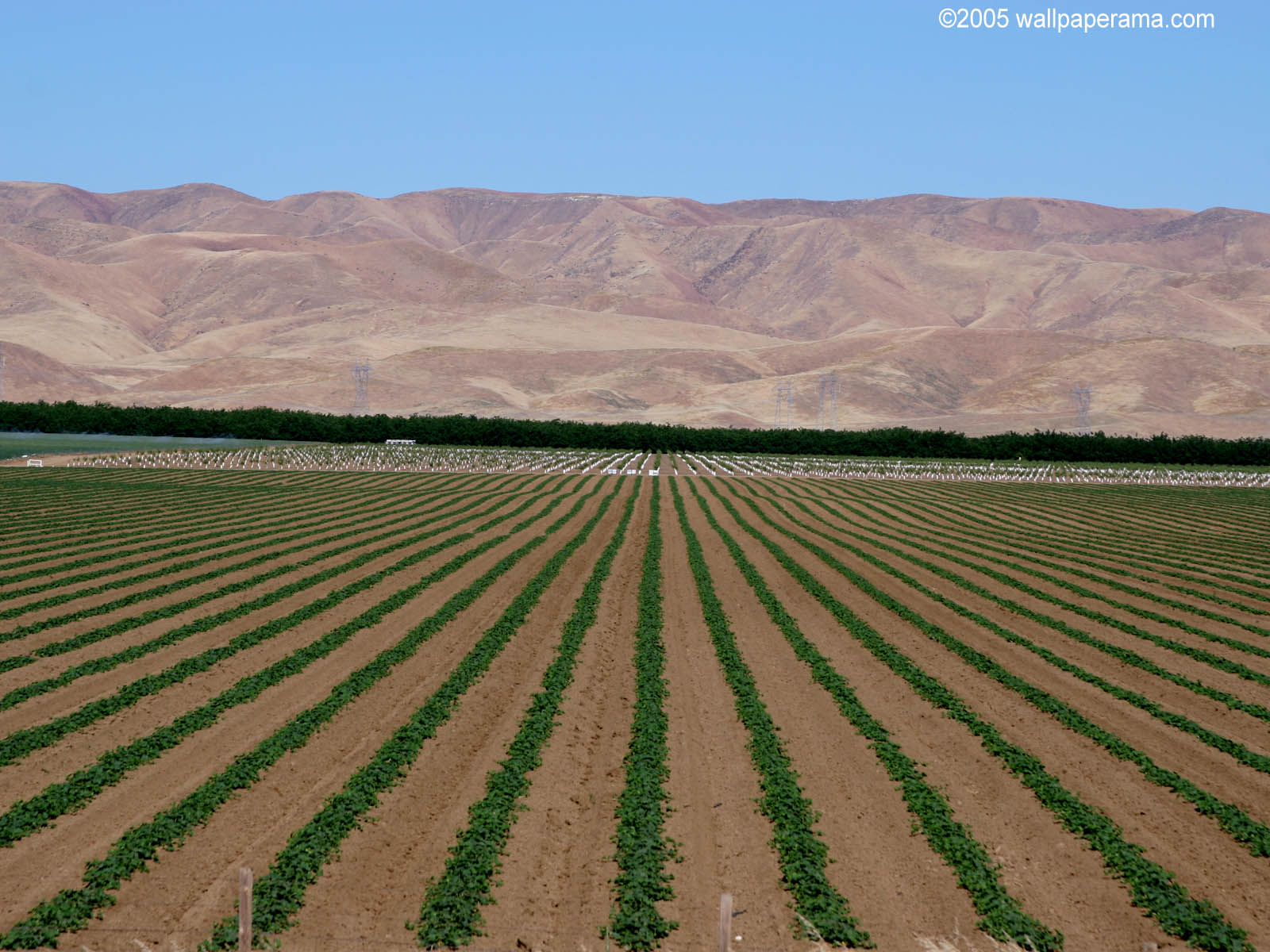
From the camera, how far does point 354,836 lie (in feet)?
38.1

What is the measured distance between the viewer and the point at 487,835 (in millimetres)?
11617

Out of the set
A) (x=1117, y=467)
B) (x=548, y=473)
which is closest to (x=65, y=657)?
(x=548, y=473)

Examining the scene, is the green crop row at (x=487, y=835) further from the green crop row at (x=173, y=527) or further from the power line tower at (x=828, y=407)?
the power line tower at (x=828, y=407)

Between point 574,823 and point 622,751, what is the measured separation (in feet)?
8.11

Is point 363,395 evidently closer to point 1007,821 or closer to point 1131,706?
point 1131,706

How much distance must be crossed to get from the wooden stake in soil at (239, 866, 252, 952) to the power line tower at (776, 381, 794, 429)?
144969 millimetres

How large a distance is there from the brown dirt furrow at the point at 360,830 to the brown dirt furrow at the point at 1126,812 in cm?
588

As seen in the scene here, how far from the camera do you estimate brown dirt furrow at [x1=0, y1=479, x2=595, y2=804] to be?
13323 millimetres

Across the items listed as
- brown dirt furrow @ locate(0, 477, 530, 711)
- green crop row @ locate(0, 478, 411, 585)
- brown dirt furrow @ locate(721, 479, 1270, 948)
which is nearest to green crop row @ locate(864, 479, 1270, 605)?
brown dirt furrow @ locate(721, 479, 1270, 948)

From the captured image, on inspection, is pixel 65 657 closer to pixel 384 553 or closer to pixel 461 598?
pixel 461 598

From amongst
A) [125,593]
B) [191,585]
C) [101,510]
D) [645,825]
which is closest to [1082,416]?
[101,510]

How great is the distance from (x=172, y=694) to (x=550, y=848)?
7.71m

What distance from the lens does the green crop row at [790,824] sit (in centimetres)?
1012

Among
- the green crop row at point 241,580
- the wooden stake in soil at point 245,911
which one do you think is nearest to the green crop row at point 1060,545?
the green crop row at point 241,580
